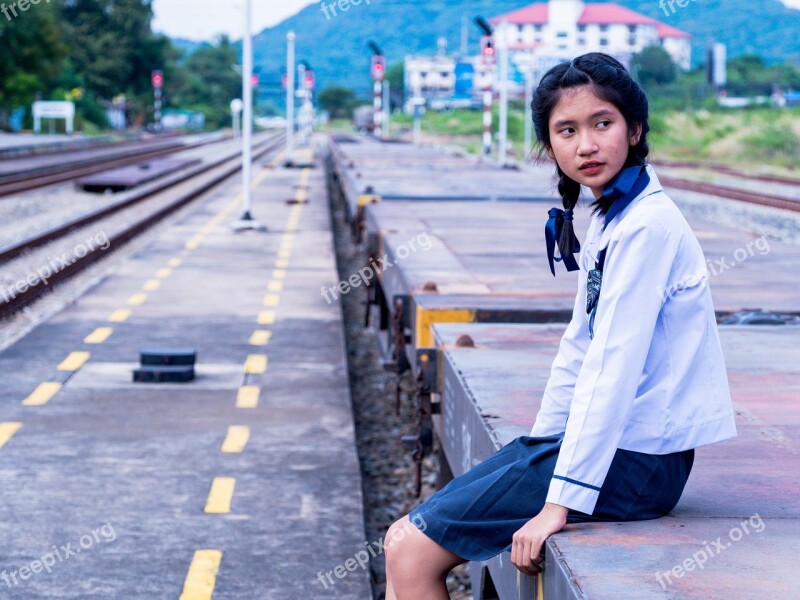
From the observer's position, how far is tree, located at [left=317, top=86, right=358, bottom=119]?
165 meters

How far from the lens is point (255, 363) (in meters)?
8.37

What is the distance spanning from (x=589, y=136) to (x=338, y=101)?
166m

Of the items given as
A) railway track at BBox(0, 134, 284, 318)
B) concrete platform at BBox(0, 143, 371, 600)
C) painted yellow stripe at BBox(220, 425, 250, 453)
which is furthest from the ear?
railway track at BBox(0, 134, 284, 318)

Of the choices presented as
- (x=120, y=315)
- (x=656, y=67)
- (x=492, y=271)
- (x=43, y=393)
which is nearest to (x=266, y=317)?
(x=120, y=315)

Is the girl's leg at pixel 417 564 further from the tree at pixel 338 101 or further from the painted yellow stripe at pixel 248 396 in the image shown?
the tree at pixel 338 101

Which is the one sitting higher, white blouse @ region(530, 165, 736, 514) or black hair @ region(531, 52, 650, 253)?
black hair @ region(531, 52, 650, 253)

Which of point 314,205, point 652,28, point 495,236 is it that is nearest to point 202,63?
point 652,28

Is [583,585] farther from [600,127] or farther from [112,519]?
[112,519]

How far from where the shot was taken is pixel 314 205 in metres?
23.4

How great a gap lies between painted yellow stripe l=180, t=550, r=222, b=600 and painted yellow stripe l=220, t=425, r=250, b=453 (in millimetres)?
1509

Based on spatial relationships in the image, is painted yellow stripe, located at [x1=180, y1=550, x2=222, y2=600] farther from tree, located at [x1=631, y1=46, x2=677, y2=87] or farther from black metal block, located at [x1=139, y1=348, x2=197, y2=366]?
tree, located at [x1=631, y1=46, x2=677, y2=87]

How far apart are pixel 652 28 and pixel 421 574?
19241 cm

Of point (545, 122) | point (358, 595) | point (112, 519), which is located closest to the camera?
point (545, 122)

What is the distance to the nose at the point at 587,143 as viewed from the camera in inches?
106
